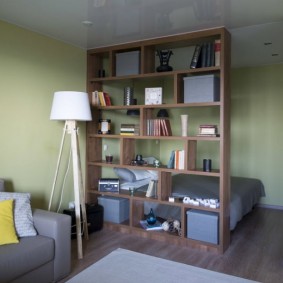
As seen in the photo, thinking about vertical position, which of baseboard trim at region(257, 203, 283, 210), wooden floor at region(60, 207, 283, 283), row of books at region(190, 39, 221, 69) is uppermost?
row of books at region(190, 39, 221, 69)

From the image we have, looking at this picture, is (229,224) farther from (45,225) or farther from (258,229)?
(45,225)

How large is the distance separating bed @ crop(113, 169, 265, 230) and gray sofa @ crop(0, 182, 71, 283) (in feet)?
4.89

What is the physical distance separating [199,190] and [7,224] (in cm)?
239

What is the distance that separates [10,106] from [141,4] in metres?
1.72

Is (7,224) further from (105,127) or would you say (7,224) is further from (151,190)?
(105,127)

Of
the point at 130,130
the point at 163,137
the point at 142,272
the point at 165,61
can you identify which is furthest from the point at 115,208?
the point at 165,61

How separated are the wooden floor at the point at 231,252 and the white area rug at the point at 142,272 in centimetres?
19

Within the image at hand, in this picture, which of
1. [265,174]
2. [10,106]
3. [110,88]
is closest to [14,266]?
[10,106]

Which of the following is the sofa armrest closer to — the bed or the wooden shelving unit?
the wooden shelving unit

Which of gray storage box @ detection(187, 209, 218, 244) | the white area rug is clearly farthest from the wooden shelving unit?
the white area rug

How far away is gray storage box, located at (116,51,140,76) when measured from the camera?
3.67 m

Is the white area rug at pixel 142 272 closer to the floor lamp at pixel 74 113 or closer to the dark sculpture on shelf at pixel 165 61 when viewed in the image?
the floor lamp at pixel 74 113

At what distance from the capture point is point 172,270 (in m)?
2.62

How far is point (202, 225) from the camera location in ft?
10.6
